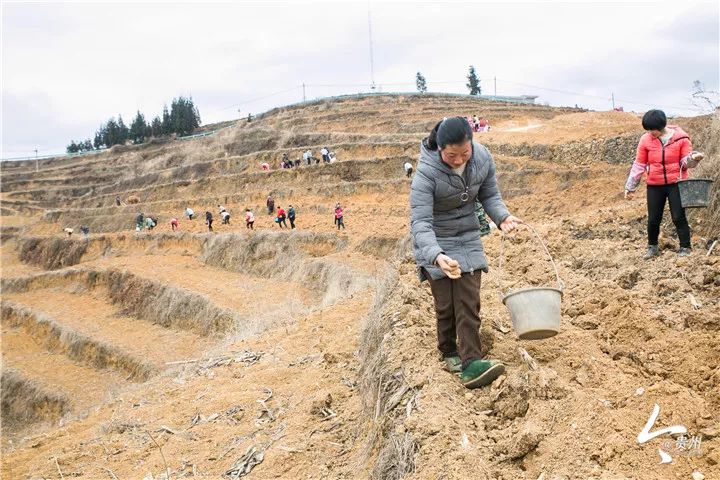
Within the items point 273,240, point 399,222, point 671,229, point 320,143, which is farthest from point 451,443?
point 320,143

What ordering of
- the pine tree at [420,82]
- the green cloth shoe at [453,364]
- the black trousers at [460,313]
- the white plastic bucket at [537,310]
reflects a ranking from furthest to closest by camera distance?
the pine tree at [420,82], the green cloth shoe at [453,364], the black trousers at [460,313], the white plastic bucket at [537,310]

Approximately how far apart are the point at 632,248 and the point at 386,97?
165ft

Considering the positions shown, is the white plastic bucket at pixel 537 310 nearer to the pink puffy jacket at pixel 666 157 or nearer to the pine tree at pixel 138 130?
the pink puffy jacket at pixel 666 157

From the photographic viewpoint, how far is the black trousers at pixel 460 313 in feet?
12.0

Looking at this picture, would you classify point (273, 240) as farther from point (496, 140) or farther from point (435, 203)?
point (435, 203)

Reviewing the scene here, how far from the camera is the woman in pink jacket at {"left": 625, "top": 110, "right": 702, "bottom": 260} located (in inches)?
215

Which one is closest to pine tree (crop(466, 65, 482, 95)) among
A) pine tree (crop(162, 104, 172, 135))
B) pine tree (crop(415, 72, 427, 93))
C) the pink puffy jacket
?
pine tree (crop(415, 72, 427, 93))

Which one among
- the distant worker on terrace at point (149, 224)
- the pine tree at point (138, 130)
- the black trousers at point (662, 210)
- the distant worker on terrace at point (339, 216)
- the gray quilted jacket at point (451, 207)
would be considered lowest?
the distant worker on terrace at point (149, 224)

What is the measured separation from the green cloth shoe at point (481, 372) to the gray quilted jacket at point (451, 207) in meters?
0.58

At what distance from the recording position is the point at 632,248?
6.18 meters

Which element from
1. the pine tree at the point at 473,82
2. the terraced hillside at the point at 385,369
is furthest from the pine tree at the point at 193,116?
the terraced hillside at the point at 385,369

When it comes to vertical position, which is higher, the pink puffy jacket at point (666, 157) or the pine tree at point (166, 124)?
the pine tree at point (166, 124)

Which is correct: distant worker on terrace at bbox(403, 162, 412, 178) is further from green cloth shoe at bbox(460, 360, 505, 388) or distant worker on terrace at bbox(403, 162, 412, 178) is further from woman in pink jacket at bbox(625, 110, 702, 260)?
green cloth shoe at bbox(460, 360, 505, 388)

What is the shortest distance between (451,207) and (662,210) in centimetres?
288
